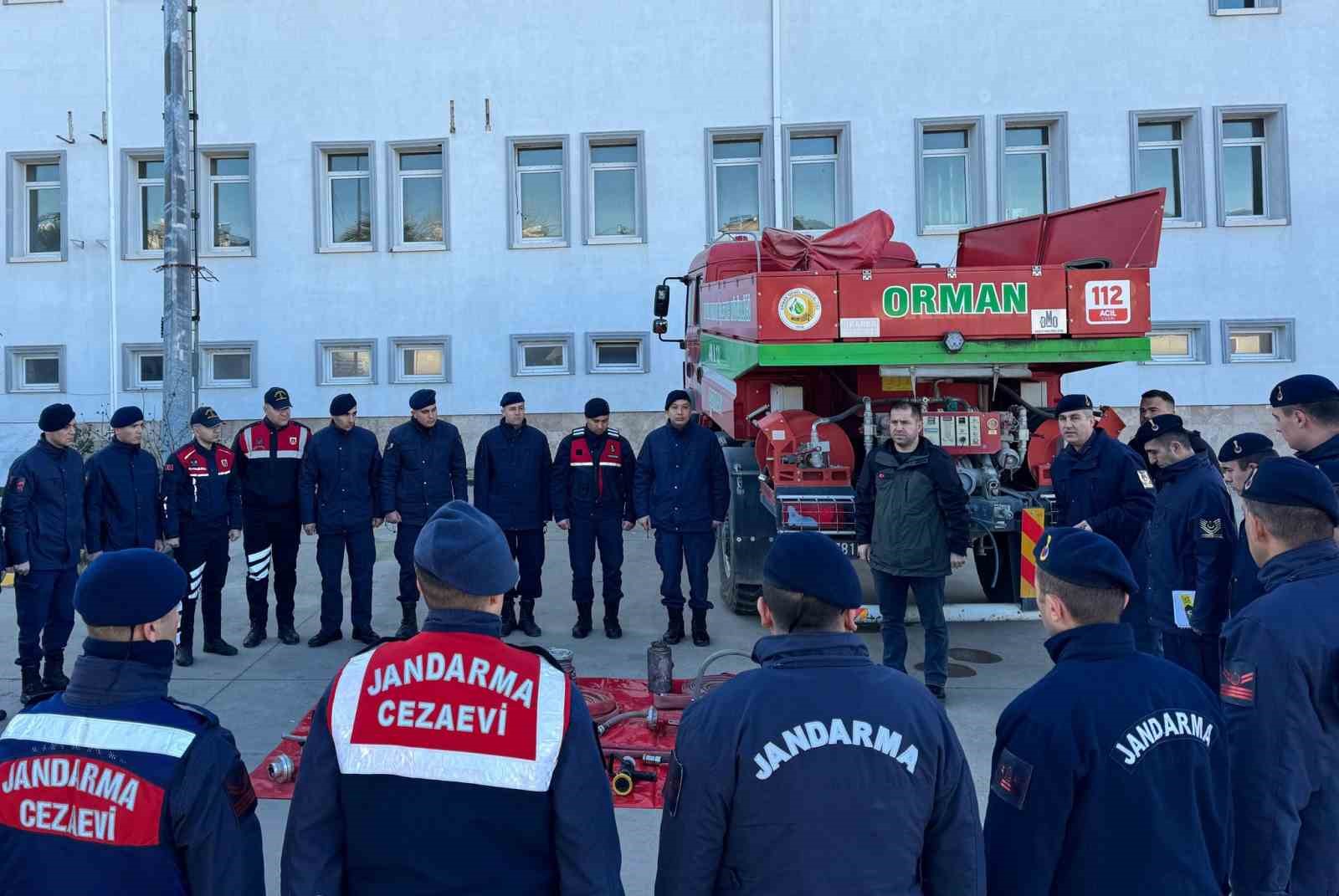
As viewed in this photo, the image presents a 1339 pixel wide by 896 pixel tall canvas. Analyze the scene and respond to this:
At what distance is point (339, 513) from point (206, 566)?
38.1 inches

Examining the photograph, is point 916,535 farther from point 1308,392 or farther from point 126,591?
point 126,591

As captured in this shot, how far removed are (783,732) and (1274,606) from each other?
1.43 meters

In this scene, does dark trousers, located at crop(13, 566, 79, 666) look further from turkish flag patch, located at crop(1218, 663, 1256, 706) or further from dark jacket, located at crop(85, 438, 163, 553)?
turkish flag patch, located at crop(1218, 663, 1256, 706)

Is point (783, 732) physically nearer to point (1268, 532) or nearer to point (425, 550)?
point (425, 550)

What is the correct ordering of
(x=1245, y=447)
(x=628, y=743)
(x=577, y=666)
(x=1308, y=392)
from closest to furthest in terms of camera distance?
(x=1308, y=392)
(x=1245, y=447)
(x=628, y=743)
(x=577, y=666)

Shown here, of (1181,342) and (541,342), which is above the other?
(541,342)

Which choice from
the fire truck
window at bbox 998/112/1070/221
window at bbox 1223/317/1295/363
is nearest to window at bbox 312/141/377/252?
the fire truck

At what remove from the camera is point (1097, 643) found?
2229 mm

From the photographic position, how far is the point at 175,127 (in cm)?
882

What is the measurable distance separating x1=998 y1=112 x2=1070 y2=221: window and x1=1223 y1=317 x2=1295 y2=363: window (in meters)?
3.06

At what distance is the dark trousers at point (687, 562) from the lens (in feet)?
24.9

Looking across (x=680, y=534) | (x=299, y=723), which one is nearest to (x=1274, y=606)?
(x=299, y=723)

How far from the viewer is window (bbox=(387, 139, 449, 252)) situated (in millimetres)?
15633

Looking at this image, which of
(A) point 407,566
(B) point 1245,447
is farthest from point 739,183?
(B) point 1245,447
